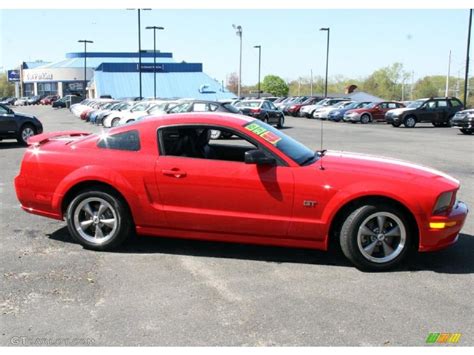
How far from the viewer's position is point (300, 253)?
5398 millimetres

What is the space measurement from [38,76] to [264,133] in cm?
12493

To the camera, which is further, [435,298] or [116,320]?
[435,298]

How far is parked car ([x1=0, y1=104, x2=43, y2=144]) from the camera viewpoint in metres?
15.9

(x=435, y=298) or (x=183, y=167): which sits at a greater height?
(x=183, y=167)

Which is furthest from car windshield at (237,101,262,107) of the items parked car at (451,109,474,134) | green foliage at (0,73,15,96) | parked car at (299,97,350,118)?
green foliage at (0,73,15,96)

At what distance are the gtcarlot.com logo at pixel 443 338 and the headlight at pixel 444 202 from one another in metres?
1.46

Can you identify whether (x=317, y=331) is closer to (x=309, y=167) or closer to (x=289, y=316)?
(x=289, y=316)

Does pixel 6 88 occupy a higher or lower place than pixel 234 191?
higher

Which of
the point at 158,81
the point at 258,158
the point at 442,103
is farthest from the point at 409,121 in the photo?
the point at 158,81

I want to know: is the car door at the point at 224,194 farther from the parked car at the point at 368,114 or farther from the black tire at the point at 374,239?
the parked car at the point at 368,114

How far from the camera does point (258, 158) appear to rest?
4.92 m

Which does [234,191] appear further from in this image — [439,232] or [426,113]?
[426,113]

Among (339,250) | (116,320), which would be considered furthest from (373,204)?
(116,320)

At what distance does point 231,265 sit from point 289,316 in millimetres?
1246
